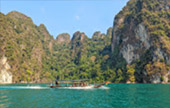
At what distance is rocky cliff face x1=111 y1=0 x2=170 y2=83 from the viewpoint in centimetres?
14100

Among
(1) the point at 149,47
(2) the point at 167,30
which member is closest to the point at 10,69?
(1) the point at 149,47

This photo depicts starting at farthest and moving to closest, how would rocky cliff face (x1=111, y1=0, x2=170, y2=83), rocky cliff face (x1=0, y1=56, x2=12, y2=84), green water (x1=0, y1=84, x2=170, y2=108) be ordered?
1. rocky cliff face (x1=0, y1=56, x2=12, y2=84)
2. rocky cliff face (x1=111, y1=0, x2=170, y2=83)
3. green water (x1=0, y1=84, x2=170, y2=108)

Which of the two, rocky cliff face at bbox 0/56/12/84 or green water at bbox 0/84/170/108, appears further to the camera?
rocky cliff face at bbox 0/56/12/84

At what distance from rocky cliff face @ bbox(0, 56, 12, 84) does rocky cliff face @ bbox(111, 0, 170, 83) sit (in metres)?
107

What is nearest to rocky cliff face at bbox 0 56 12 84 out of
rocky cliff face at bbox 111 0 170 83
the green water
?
the green water

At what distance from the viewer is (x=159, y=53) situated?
146m

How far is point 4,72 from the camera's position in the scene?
484 ft

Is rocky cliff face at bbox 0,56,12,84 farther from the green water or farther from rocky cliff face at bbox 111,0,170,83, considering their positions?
rocky cliff face at bbox 111,0,170,83

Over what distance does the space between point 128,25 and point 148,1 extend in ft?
104

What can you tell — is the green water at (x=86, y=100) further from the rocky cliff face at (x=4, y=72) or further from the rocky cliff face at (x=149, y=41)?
the rocky cliff face at (x=4, y=72)

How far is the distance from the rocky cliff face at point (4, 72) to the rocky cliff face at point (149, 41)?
10712 centimetres

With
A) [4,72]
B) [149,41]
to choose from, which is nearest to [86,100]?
[4,72]

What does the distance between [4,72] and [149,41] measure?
12679 centimetres

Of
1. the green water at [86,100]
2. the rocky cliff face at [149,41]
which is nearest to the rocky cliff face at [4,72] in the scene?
the green water at [86,100]
